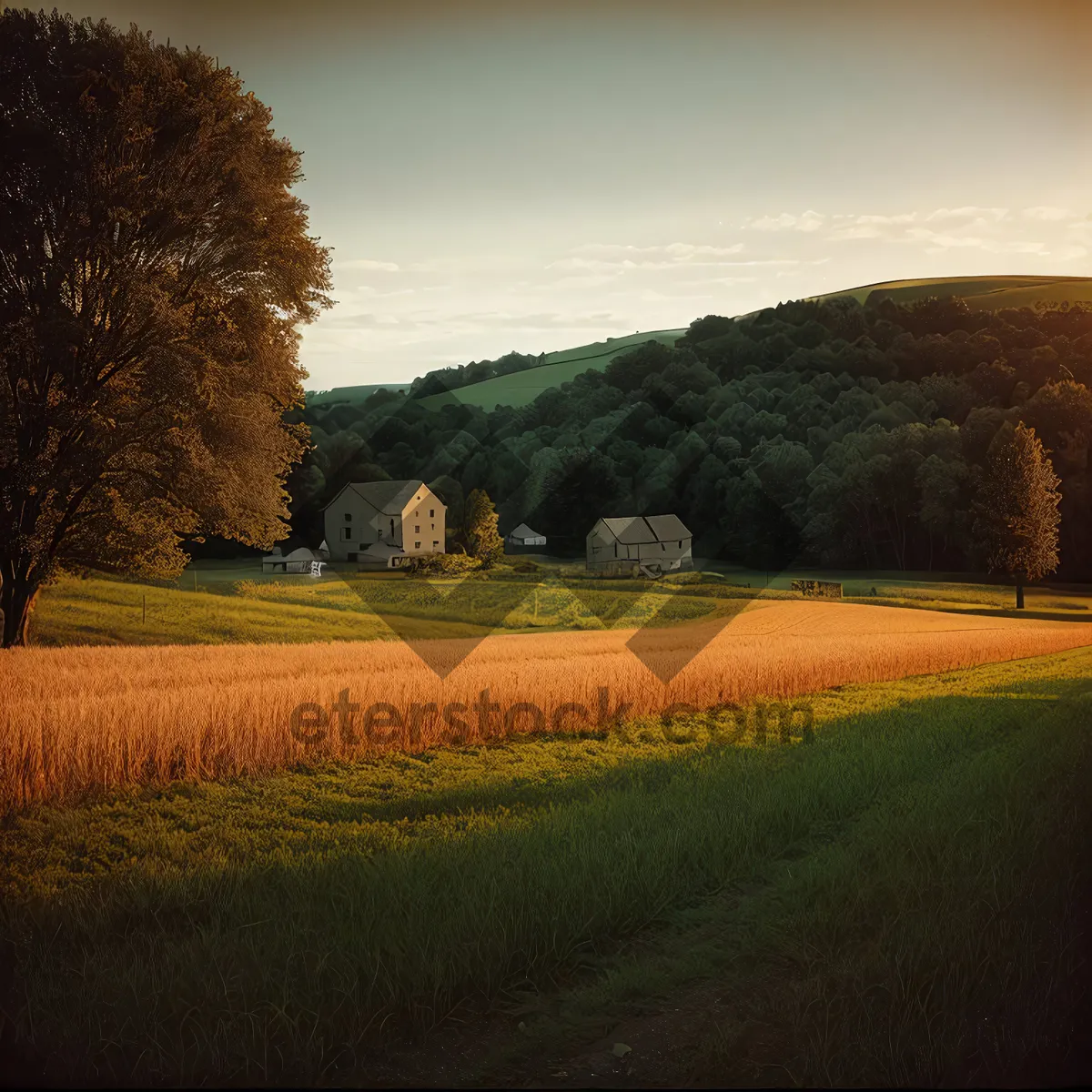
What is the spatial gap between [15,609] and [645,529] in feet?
134

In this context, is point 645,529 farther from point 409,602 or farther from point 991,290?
point 991,290

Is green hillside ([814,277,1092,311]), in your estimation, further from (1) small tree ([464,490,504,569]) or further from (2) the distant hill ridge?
(1) small tree ([464,490,504,569])

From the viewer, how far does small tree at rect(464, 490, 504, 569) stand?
174 ft

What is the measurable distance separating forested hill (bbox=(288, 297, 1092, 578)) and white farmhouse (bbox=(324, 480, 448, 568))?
2458 millimetres

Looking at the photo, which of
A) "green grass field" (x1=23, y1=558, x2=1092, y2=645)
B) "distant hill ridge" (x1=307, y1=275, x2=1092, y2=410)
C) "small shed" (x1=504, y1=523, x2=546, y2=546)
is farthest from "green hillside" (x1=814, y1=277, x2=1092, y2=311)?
"small shed" (x1=504, y1=523, x2=546, y2=546)

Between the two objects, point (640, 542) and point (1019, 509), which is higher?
point (1019, 509)

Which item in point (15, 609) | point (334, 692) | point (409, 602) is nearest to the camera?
point (334, 692)

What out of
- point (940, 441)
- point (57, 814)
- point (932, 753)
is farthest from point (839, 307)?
point (57, 814)

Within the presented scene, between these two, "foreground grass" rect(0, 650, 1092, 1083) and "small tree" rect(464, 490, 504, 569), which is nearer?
"foreground grass" rect(0, 650, 1092, 1083)

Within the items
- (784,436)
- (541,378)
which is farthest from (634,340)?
(784,436)

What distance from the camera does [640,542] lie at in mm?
54969

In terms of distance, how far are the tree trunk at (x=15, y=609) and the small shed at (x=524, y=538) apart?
1713 inches

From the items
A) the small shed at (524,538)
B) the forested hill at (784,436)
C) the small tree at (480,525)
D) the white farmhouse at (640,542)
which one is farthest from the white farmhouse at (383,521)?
the white farmhouse at (640,542)

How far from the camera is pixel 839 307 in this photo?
8025 centimetres
